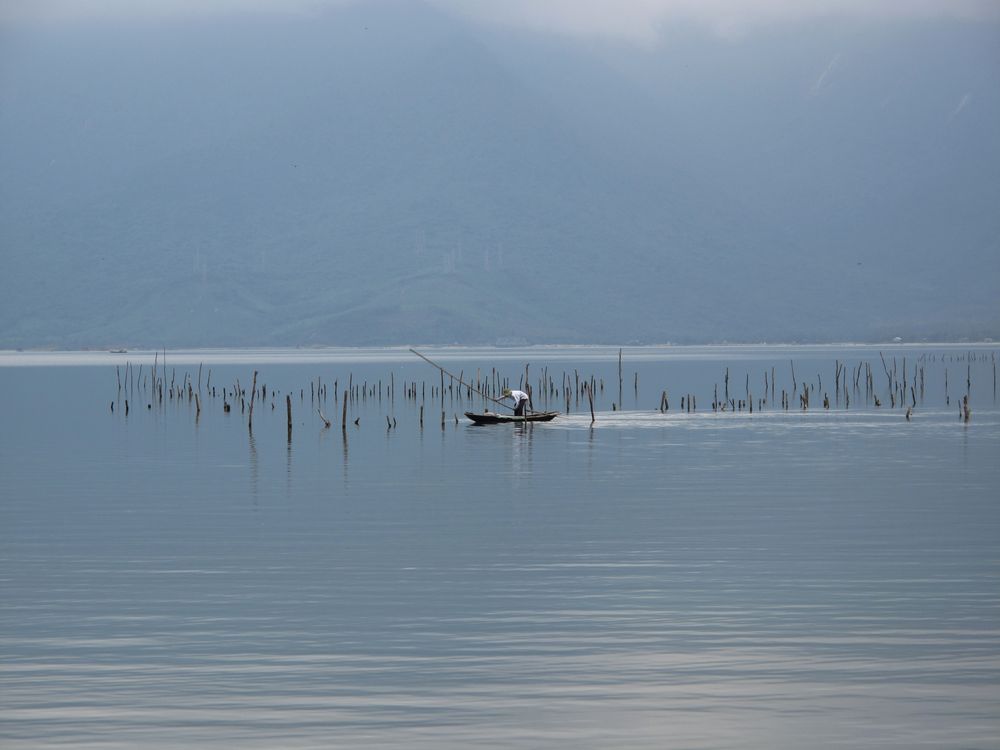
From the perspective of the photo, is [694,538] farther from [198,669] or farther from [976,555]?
[198,669]

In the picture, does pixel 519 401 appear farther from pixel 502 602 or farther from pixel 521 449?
pixel 502 602

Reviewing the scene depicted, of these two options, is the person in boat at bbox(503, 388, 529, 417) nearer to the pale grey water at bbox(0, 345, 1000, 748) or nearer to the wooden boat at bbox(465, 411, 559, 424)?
the wooden boat at bbox(465, 411, 559, 424)

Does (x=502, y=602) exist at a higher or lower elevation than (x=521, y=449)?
lower

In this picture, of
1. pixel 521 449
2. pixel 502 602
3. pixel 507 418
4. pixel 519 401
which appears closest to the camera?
pixel 502 602

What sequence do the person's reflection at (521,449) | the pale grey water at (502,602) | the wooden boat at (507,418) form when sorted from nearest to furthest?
the pale grey water at (502,602)
the person's reflection at (521,449)
the wooden boat at (507,418)

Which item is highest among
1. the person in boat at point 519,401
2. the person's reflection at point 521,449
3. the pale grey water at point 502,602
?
the person in boat at point 519,401

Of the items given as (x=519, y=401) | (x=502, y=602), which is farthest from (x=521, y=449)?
(x=502, y=602)

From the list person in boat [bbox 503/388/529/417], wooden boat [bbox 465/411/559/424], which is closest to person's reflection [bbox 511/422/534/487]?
wooden boat [bbox 465/411/559/424]

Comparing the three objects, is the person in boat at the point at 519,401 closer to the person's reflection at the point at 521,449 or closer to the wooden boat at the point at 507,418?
the wooden boat at the point at 507,418

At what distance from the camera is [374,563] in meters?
22.9

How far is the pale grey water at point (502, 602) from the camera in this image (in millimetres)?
13734

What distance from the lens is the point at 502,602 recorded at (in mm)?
19438

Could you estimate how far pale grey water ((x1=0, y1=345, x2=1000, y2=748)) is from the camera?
13.7m

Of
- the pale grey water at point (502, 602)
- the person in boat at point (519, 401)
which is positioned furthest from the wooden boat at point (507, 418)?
the pale grey water at point (502, 602)
